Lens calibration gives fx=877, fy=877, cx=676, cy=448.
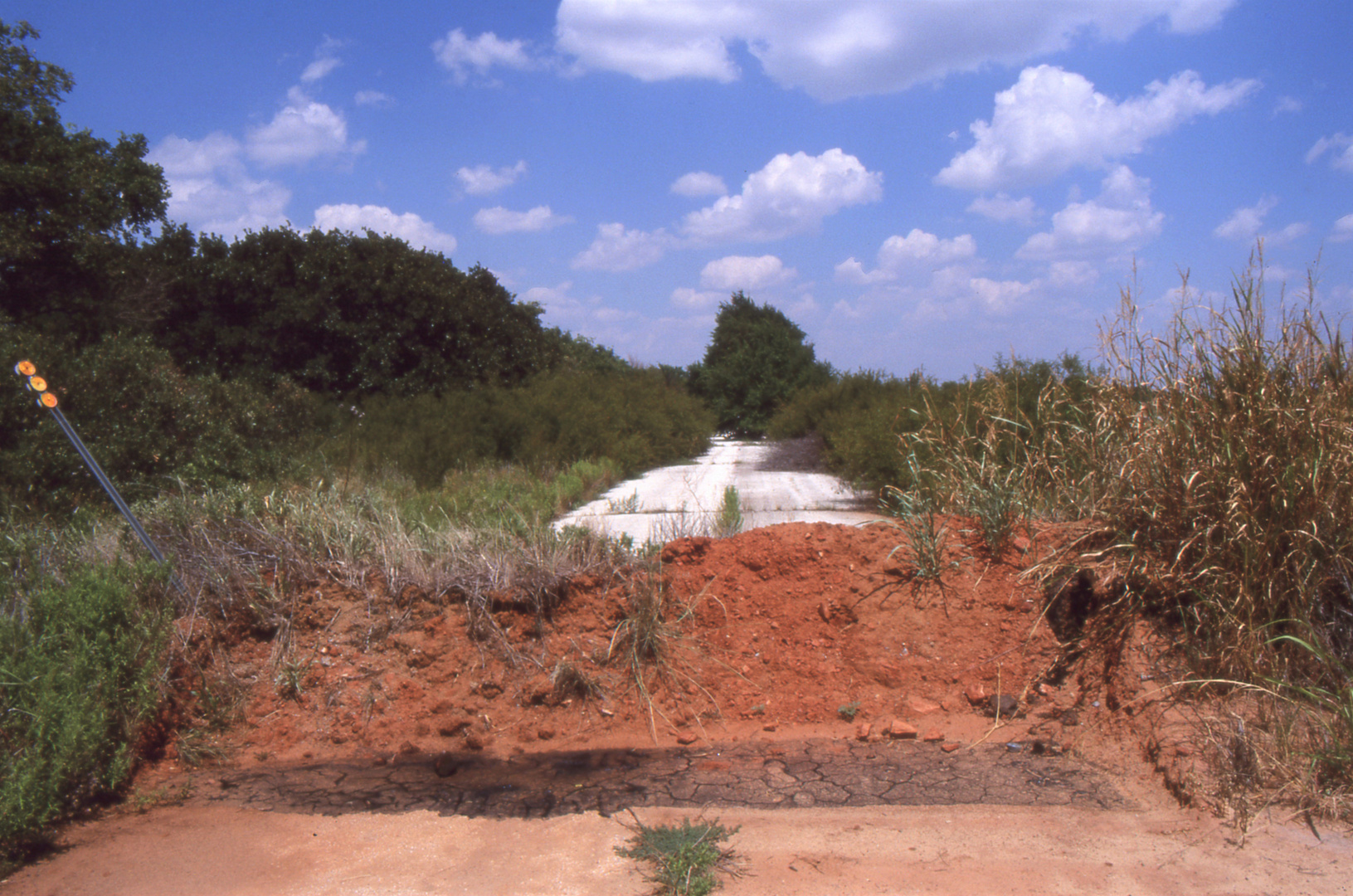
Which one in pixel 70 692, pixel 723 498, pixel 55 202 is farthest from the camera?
A: pixel 55 202

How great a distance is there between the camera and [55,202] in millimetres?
12281

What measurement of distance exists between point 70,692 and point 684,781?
2573mm

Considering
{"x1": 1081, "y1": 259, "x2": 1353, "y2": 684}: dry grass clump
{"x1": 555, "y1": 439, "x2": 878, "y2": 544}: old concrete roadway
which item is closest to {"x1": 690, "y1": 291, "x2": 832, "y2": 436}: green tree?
{"x1": 555, "y1": 439, "x2": 878, "y2": 544}: old concrete roadway

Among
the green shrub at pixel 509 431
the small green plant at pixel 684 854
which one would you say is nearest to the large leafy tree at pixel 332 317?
the green shrub at pixel 509 431

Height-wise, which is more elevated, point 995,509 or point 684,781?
point 995,509

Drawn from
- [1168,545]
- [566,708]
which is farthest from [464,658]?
[1168,545]

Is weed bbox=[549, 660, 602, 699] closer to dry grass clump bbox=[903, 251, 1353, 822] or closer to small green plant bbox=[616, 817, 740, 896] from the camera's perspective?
small green plant bbox=[616, 817, 740, 896]

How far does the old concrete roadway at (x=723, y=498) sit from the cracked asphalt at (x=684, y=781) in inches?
74.8

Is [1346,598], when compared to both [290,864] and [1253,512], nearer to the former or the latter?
[1253,512]

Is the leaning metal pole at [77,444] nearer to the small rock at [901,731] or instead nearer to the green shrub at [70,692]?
the green shrub at [70,692]

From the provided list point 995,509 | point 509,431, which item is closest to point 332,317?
point 509,431

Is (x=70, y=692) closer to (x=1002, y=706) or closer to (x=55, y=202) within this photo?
(x=1002, y=706)

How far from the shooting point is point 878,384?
738 inches

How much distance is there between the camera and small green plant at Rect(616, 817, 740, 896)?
115 inches
